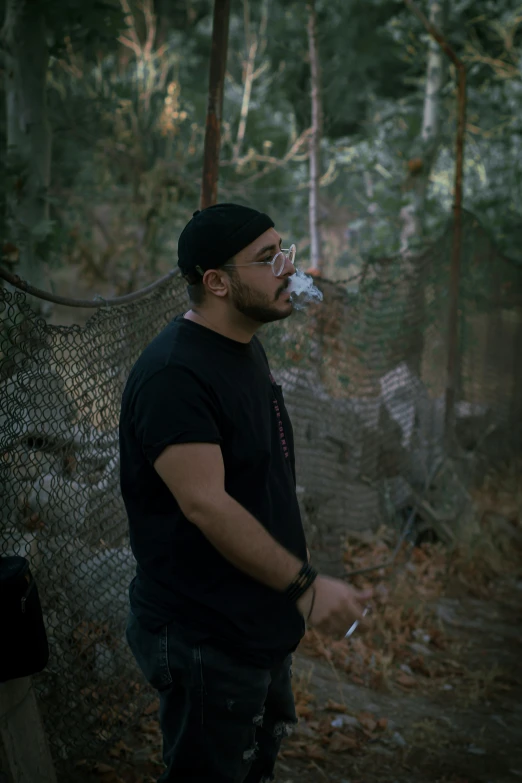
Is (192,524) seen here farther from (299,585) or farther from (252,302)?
(252,302)

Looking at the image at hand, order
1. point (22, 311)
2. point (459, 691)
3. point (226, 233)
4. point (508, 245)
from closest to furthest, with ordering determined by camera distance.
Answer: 1. point (226, 233)
2. point (22, 311)
3. point (459, 691)
4. point (508, 245)

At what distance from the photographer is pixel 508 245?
10711 millimetres

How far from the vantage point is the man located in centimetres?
208

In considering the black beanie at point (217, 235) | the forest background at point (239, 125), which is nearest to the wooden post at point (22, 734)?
the black beanie at point (217, 235)

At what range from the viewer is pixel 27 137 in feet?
23.4

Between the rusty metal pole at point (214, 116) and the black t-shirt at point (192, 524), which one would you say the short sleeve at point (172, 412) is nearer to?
the black t-shirt at point (192, 524)

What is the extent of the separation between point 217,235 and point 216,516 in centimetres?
81

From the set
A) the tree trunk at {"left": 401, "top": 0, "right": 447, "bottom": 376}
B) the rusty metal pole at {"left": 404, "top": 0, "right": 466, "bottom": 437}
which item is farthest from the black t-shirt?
the tree trunk at {"left": 401, "top": 0, "right": 447, "bottom": 376}

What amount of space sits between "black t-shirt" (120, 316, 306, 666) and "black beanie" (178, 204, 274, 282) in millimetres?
189

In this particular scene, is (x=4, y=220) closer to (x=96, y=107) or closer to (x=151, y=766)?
(x=151, y=766)

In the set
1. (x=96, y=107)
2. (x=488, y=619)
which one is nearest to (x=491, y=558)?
(x=488, y=619)

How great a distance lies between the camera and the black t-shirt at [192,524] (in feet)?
7.18

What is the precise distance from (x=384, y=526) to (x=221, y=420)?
4544 mm

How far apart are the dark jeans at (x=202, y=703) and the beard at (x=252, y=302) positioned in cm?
92
